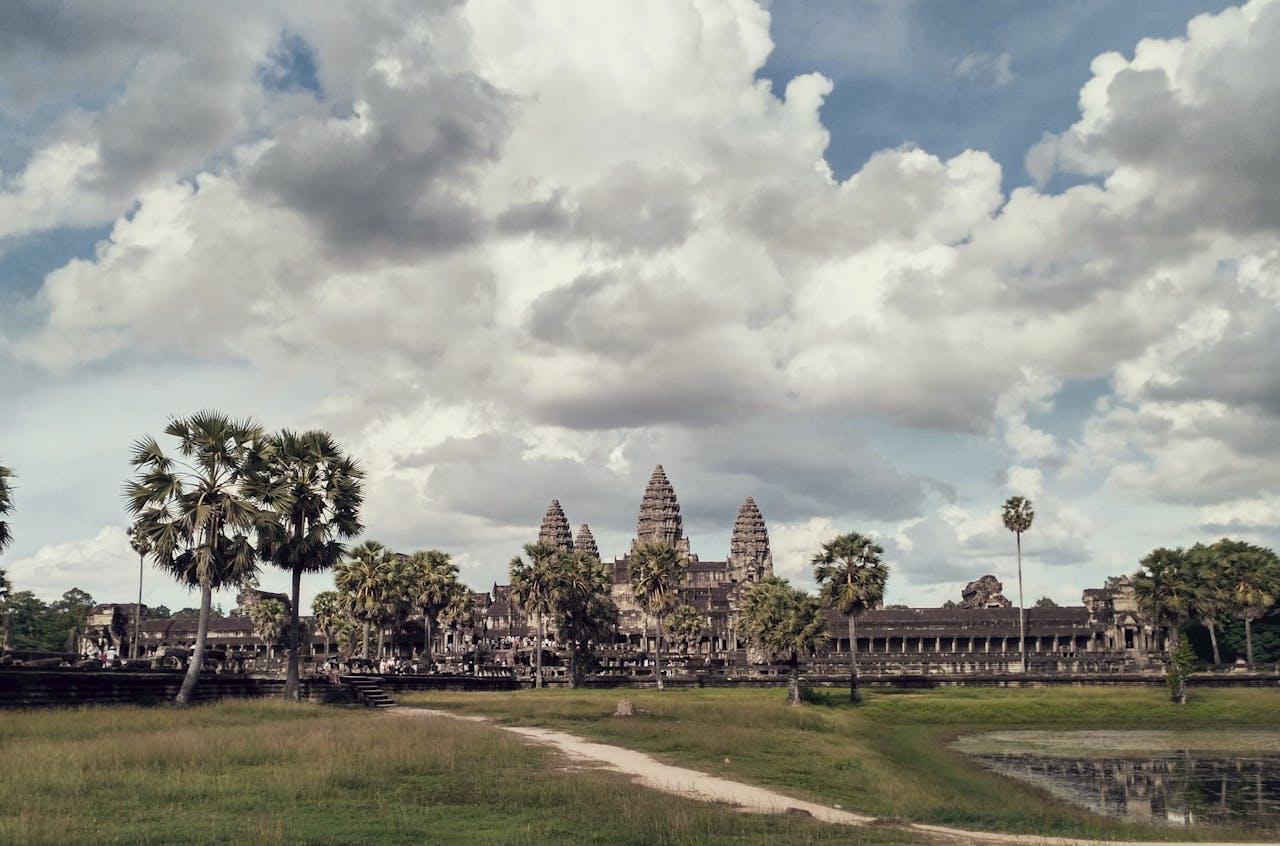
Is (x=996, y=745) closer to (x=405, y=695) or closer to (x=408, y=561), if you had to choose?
(x=405, y=695)

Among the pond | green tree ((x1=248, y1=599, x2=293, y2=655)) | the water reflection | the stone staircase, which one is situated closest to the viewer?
the water reflection

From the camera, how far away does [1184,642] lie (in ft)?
245

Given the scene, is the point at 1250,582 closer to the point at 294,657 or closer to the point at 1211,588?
the point at 1211,588

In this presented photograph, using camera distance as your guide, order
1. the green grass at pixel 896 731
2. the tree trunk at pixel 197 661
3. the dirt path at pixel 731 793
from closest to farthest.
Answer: the dirt path at pixel 731 793, the green grass at pixel 896 731, the tree trunk at pixel 197 661

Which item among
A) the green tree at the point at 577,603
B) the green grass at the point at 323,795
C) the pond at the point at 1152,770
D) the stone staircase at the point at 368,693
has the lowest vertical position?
the pond at the point at 1152,770

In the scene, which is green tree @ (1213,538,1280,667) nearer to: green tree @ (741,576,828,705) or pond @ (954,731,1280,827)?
pond @ (954,731,1280,827)

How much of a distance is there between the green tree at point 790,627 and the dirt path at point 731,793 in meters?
32.5

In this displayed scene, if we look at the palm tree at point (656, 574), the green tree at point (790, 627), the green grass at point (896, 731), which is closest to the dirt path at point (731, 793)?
the green grass at point (896, 731)

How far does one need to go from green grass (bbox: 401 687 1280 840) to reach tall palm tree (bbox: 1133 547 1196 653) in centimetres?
1489

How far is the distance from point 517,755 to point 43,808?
1371 cm

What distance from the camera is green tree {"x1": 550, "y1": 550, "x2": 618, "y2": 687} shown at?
88.9 m

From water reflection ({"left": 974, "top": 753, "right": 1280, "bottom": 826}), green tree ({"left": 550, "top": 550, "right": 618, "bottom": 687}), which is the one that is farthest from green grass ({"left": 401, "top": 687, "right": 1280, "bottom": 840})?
green tree ({"left": 550, "top": 550, "right": 618, "bottom": 687})

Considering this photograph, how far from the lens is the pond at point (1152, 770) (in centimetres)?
3353

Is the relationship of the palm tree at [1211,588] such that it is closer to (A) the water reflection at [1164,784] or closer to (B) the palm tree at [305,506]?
(A) the water reflection at [1164,784]
